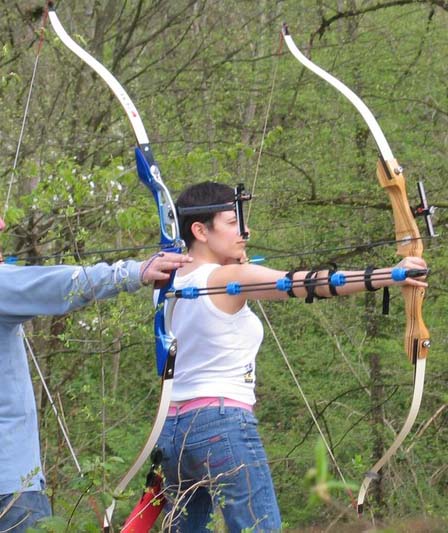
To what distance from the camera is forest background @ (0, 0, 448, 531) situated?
5.93m

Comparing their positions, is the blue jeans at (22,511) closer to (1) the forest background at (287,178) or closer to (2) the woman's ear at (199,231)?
(2) the woman's ear at (199,231)

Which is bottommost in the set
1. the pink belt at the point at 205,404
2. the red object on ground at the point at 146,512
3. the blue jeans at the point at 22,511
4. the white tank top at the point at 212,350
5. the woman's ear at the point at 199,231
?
the red object on ground at the point at 146,512

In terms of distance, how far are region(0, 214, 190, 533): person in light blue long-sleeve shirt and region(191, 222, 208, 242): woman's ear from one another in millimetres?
380

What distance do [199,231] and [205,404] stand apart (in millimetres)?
461

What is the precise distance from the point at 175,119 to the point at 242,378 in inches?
164

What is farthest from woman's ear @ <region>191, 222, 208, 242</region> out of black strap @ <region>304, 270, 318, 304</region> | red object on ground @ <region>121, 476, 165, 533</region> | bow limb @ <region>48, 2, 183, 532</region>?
red object on ground @ <region>121, 476, 165, 533</region>

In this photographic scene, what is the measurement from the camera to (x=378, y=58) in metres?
6.27

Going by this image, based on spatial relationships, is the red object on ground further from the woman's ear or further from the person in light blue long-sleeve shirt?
the woman's ear

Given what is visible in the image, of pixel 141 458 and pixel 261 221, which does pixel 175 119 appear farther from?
pixel 141 458

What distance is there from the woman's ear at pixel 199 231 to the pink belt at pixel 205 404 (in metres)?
0.42

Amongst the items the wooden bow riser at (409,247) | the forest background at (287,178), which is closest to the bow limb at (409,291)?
the wooden bow riser at (409,247)

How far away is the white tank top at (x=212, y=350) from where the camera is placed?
8.82 ft

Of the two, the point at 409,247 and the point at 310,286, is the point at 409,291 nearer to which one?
the point at 409,247

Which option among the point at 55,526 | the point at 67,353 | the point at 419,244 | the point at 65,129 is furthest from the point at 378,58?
the point at 55,526
